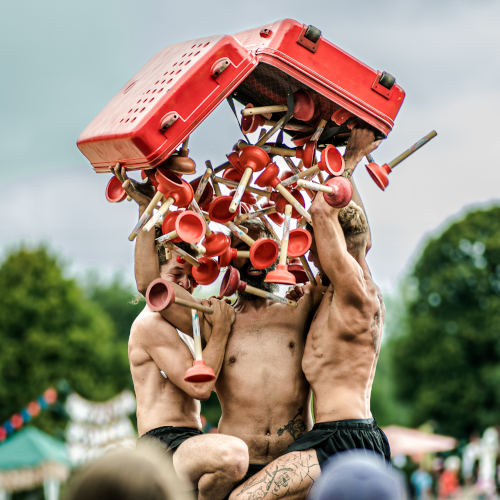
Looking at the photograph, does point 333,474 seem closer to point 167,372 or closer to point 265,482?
point 265,482

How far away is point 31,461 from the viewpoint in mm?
17516

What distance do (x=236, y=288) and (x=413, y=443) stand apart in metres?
19.0

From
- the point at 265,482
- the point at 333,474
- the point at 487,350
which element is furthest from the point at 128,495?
the point at 487,350

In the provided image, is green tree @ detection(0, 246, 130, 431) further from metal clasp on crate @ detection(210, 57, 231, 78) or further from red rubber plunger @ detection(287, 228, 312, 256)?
metal clasp on crate @ detection(210, 57, 231, 78)

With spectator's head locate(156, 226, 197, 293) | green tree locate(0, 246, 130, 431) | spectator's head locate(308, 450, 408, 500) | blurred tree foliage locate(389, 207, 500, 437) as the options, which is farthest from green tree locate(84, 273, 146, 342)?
spectator's head locate(308, 450, 408, 500)

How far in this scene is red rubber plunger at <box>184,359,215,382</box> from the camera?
179 inches

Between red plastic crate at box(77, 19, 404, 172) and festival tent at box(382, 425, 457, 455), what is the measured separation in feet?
58.1

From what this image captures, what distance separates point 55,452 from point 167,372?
14.3m

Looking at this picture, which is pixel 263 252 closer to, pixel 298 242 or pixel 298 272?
pixel 298 242

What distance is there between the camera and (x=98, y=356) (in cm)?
2975

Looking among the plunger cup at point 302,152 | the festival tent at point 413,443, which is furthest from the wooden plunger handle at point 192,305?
the festival tent at point 413,443

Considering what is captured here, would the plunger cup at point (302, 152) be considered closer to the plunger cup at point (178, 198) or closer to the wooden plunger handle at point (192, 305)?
the plunger cup at point (178, 198)

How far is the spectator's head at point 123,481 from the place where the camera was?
7.25 ft

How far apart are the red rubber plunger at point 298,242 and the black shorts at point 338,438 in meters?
0.99
